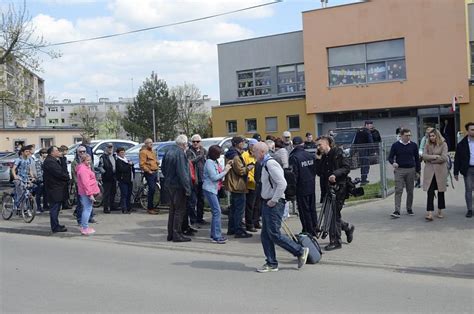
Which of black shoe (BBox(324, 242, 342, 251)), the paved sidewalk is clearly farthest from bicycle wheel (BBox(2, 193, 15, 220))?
black shoe (BBox(324, 242, 342, 251))

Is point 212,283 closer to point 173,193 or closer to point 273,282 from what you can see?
point 273,282

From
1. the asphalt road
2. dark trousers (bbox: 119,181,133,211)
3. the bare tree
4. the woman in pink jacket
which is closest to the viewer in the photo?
the asphalt road

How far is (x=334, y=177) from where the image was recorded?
8.98 meters

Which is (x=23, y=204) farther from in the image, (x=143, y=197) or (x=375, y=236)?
(x=375, y=236)

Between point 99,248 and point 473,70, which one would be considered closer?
point 99,248

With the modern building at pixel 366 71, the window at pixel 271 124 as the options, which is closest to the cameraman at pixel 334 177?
the modern building at pixel 366 71

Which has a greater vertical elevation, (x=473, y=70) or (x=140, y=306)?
(x=473, y=70)

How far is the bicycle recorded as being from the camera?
1388 centimetres

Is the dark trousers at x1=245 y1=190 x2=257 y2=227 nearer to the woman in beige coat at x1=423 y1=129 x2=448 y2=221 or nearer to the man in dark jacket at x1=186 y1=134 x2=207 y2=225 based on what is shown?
the man in dark jacket at x1=186 y1=134 x2=207 y2=225

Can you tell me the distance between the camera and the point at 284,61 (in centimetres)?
3800

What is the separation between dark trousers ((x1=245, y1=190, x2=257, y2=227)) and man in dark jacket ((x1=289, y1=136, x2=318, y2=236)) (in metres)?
1.58

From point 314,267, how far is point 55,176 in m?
6.45

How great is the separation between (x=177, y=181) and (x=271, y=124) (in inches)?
1070

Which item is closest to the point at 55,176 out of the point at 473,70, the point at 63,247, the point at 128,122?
the point at 63,247
